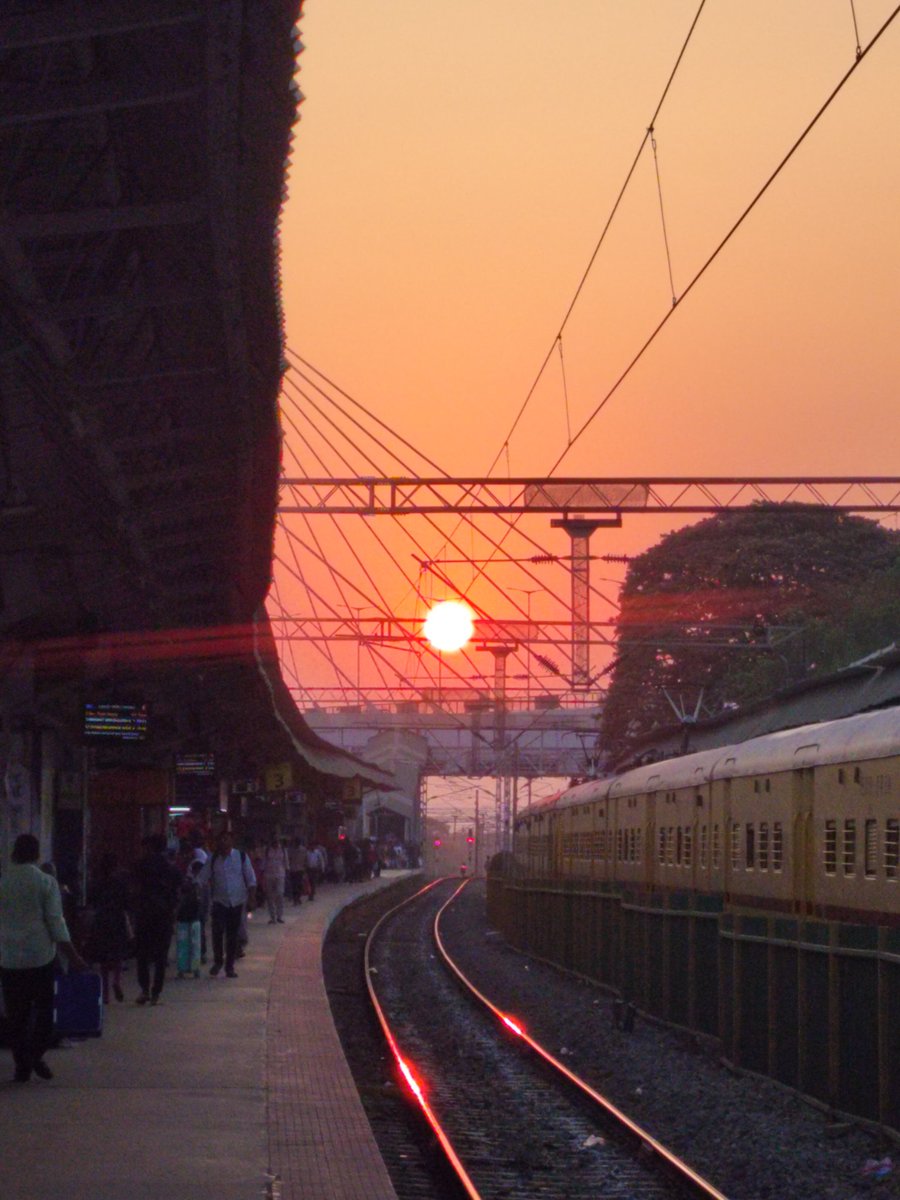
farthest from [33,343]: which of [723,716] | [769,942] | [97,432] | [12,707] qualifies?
[723,716]

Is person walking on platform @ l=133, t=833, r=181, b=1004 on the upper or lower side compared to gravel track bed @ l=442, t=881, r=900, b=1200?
upper

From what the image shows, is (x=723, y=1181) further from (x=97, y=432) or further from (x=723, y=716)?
Result: (x=723, y=716)

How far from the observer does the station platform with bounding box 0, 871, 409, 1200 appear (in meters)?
8.67

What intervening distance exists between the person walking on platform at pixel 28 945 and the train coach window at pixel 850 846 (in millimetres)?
6571

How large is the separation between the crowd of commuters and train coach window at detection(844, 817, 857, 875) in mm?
5989

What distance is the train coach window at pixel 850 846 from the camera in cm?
1509

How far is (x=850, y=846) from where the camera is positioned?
15242 mm

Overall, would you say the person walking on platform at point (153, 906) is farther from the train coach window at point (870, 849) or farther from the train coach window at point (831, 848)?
the train coach window at point (870, 849)

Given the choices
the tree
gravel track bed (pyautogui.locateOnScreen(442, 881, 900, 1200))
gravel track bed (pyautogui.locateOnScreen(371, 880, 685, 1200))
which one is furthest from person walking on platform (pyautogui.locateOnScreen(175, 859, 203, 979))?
the tree

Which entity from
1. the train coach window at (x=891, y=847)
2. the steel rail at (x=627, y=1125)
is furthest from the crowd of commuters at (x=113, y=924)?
the train coach window at (x=891, y=847)

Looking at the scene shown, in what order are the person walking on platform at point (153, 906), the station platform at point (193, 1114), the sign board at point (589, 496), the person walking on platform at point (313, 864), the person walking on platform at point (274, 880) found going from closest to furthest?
the station platform at point (193, 1114)
the person walking on platform at point (153, 906)
the sign board at point (589, 496)
the person walking on platform at point (274, 880)
the person walking on platform at point (313, 864)

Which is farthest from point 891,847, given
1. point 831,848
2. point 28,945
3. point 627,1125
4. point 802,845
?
point 28,945

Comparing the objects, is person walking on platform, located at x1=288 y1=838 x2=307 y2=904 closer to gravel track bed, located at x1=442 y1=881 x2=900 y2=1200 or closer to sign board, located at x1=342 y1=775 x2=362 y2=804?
sign board, located at x1=342 y1=775 x2=362 y2=804

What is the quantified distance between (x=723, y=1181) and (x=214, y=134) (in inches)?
248
